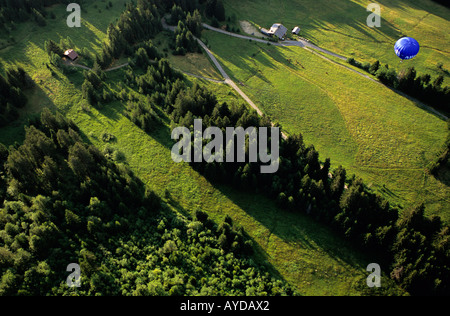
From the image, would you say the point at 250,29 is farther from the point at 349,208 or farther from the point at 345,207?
the point at 349,208

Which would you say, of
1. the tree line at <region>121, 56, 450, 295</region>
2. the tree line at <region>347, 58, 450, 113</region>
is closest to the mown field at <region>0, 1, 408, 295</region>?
the tree line at <region>121, 56, 450, 295</region>

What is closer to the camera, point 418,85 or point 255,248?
point 255,248

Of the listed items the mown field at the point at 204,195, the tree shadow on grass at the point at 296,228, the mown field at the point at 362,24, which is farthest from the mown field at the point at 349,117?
the tree shadow on grass at the point at 296,228

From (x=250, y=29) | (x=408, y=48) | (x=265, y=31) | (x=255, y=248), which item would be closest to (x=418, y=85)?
(x=408, y=48)

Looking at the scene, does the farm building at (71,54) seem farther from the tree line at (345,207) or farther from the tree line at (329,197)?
the tree line at (345,207)

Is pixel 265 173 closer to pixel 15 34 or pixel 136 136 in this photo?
pixel 136 136

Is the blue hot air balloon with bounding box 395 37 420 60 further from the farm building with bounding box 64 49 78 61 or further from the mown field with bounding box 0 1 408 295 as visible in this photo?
the farm building with bounding box 64 49 78 61

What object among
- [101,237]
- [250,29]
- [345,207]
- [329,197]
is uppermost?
[250,29]
